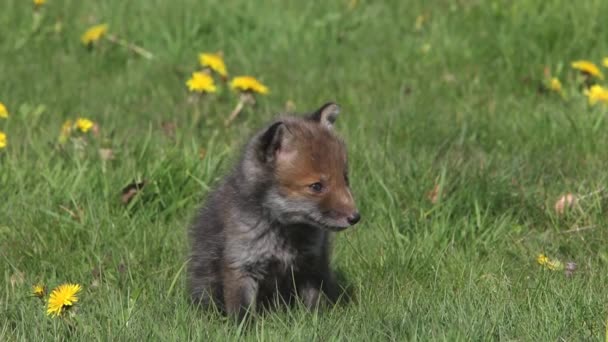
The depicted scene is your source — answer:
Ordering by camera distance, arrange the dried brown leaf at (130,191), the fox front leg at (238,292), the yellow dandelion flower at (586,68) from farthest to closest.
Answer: the yellow dandelion flower at (586,68) → the dried brown leaf at (130,191) → the fox front leg at (238,292)

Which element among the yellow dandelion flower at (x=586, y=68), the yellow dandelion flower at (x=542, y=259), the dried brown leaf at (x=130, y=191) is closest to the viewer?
the yellow dandelion flower at (x=542, y=259)

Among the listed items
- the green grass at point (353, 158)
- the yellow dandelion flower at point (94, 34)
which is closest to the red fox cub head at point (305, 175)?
the green grass at point (353, 158)

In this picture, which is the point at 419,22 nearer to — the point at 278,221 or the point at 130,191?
the point at 130,191

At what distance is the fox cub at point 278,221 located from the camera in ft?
16.4

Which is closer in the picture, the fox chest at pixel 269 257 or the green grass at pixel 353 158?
the green grass at pixel 353 158

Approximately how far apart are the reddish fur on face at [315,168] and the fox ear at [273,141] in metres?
0.01

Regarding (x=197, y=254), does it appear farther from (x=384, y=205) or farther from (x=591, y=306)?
(x=591, y=306)

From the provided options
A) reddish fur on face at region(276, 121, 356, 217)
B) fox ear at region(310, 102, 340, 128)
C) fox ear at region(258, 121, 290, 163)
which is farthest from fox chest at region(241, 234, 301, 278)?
fox ear at region(310, 102, 340, 128)

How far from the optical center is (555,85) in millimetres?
8273

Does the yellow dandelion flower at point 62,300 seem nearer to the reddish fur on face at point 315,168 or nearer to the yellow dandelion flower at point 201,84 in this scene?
the reddish fur on face at point 315,168

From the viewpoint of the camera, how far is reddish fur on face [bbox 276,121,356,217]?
497 centimetres

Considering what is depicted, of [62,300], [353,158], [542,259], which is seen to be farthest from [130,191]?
[542,259]

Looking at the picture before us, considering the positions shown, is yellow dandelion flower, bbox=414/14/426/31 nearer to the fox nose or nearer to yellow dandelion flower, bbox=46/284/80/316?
the fox nose

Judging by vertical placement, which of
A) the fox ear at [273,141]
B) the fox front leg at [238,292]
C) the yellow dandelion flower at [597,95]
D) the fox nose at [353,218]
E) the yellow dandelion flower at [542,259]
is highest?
the fox ear at [273,141]
